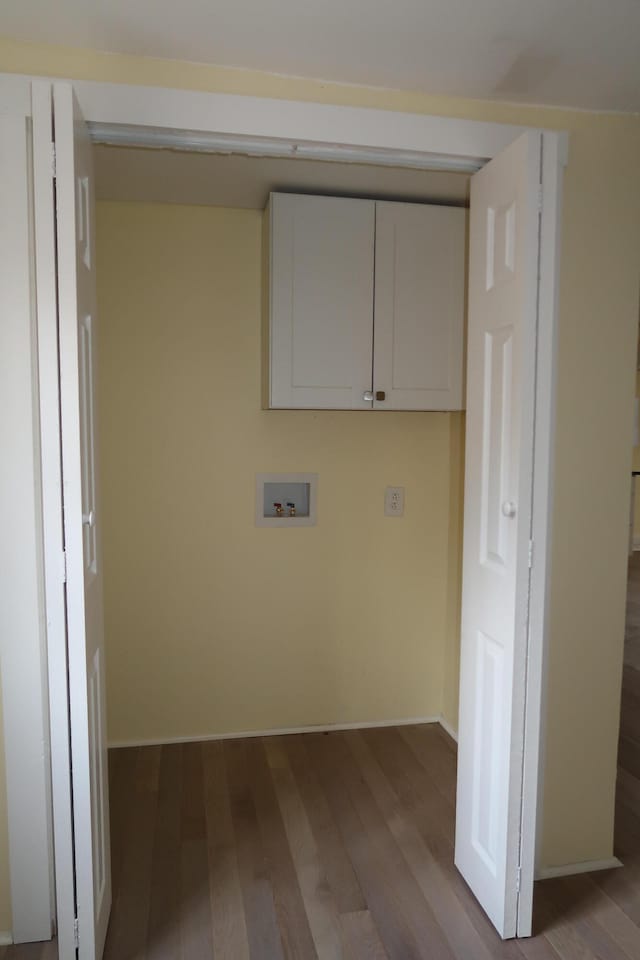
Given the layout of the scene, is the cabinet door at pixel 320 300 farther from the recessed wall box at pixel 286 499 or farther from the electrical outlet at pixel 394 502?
the electrical outlet at pixel 394 502

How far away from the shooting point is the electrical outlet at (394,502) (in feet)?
10.6

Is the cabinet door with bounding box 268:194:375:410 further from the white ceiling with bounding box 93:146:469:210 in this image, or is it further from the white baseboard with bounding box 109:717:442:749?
the white baseboard with bounding box 109:717:442:749

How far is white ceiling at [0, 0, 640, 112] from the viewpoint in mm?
1613

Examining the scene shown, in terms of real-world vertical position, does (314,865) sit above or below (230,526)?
below

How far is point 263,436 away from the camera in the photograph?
10.2 feet

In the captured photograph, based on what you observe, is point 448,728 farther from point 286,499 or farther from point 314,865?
point 286,499

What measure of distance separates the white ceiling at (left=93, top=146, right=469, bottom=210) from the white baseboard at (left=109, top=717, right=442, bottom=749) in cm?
227

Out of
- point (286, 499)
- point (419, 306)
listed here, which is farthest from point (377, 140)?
point (286, 499)

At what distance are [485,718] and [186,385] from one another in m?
1.79

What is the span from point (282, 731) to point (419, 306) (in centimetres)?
196

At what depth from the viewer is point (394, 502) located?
325 centimetres

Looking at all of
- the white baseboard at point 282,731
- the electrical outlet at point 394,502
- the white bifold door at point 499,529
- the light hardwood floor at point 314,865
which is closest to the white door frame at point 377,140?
the white bifold door at point 499,529

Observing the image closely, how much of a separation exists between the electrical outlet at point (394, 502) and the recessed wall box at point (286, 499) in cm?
→ 33

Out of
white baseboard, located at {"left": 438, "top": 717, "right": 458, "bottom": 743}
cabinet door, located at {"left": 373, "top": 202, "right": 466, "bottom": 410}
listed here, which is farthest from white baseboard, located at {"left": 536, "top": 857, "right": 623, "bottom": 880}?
cabinet door, located at {"left": 373, "top": 202, "right": 466, "bottom": 410}
